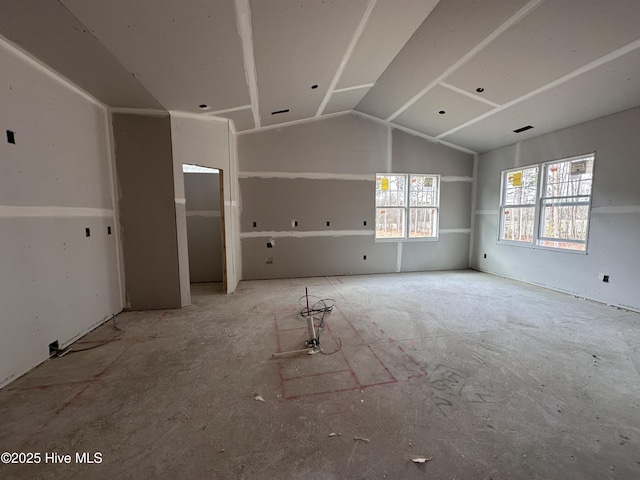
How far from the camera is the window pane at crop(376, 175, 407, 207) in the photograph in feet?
19.5

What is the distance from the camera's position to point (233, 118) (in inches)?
170

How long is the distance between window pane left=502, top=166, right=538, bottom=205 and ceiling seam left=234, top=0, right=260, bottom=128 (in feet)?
16.8

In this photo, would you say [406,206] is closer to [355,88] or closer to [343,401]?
[355,88]

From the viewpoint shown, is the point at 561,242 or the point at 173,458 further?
the point at 561,242

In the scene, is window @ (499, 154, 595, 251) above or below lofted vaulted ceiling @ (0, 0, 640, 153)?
below

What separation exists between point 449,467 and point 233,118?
478 centimetres

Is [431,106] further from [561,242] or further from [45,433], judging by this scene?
[45,433]

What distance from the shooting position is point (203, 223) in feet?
17.3

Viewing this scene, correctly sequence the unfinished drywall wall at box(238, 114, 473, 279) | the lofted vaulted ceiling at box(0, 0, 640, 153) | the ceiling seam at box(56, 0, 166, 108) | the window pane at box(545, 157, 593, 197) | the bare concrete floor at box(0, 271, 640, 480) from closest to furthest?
1. the bare concrete floor at box(0, 271, 640, 480)
2. the ceiling seam at box(56, 0, 166, 108)
3. the lofted vaulted ceiling at box(0, 0, 640, 153)
4. the window pane at box(545, 157, 593, 197)
5. the unfinished drywall wall at box(238, 114, 473, 279)

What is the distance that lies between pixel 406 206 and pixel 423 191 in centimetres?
56

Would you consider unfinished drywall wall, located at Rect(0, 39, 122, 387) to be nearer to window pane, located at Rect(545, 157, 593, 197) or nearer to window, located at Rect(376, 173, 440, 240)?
window, located at Rect(376, 173, 440, 240)

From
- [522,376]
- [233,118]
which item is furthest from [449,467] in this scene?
[233,118]

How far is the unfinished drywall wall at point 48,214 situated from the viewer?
2127 millimetres

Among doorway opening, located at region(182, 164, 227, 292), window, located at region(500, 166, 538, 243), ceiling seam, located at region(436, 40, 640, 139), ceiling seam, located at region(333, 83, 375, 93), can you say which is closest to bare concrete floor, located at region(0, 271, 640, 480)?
doorway opening, located at region(182, 164, 227, 292)
